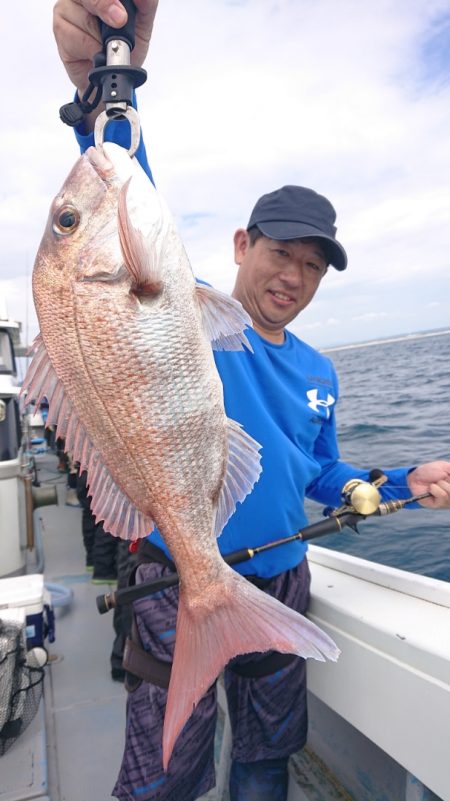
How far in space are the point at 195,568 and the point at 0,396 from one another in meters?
3.85

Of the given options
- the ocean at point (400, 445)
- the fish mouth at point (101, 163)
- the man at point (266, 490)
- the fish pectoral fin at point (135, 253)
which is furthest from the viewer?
the ocean at point (400, 445)

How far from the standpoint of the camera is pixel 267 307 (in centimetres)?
221

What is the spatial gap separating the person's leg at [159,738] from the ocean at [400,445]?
10.8 ft

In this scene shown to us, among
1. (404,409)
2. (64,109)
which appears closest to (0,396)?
(64,109)

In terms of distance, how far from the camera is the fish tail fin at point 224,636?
1308mm

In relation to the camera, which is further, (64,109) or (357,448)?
(357,448)

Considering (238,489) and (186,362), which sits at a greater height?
(186,362)

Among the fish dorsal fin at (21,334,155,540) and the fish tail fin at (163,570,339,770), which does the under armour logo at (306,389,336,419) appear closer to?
the fish tail fin at (163,570,339,770)

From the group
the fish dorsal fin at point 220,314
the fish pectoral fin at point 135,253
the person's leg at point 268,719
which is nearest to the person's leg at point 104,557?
the person's leg at point 268,719

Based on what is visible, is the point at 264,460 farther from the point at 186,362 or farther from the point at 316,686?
the point at 316,686

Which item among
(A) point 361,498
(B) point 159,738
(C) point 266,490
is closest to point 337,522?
(A) point 361,498

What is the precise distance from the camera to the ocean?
5.09m

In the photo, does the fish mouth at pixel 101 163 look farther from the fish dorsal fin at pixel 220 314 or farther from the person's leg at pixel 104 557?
the person's leg at pixel 104 557

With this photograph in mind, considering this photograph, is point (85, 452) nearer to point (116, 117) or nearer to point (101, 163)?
point (101, 163)
